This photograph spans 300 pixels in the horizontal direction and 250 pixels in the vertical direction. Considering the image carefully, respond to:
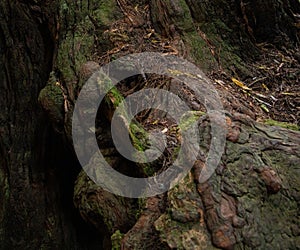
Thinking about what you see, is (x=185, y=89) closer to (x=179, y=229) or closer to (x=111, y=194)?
(x=111, y=194)

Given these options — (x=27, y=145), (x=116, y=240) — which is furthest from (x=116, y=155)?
(x=27, y=145)

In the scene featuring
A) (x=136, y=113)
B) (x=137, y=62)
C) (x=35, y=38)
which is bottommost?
(x=136, y=113)

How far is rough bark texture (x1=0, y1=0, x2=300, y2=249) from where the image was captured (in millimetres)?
1876

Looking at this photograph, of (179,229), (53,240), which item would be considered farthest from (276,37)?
(53,240)

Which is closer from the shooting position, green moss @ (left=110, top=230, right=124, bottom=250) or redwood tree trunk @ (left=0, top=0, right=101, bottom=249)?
green moss @ (left=110, top=230, right=124, bottom=250)

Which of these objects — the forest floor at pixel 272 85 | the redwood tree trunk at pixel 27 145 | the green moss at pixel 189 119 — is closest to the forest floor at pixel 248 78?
the forest floor at pixel 272 85

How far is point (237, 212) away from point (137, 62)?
3.80 feet

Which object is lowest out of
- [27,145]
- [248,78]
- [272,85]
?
[272,85]

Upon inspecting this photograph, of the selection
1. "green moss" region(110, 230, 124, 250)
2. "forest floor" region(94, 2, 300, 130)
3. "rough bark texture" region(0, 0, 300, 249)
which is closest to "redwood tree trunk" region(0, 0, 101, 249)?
"rough bark texture" region(0, 0, 300, 249)

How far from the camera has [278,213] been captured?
1943 mm

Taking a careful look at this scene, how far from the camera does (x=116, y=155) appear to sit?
2420 millimetres

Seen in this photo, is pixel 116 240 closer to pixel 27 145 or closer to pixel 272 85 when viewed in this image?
pixel 27 145

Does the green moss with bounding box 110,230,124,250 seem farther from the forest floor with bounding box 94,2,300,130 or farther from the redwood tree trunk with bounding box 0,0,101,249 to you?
the redwood tree trunk with bounding box 0,0,101,249

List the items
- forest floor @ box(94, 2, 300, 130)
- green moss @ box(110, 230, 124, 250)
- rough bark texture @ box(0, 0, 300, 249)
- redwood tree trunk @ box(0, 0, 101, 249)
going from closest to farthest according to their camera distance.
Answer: rough bark texture @ box(0, 0, 300, 249), green moss @ box(110, 230, 124, 250), forest floor @ box(94, 2, 300, 130), redwood tree trunk @ box(0, 0, 101, 249)
